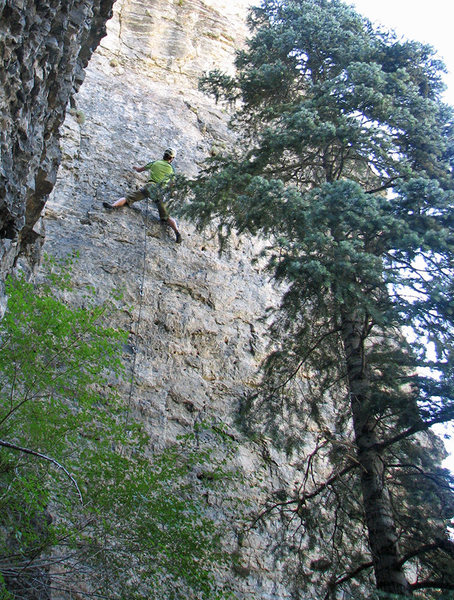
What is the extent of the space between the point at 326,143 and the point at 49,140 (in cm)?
363

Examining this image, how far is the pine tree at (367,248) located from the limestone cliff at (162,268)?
1772 millimetres

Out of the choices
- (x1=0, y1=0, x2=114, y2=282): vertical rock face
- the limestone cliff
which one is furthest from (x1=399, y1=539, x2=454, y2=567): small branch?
(x1=0, y1=0, x2=114, y2=282): vertical rock face

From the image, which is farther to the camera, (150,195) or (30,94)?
(150,195)

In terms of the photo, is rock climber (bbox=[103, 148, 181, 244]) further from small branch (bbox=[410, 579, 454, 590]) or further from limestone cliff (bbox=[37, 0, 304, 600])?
small branch (bbox=[410, 579, 454, 590])

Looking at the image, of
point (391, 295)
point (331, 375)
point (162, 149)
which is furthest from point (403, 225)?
point (162, 149)

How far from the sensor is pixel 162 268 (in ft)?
34.7

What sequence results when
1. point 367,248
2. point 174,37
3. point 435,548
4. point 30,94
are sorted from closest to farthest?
1. point 30,94
2. point 435,548
3. point 367,248
4. point 174,37

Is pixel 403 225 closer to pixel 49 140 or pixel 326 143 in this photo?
pixel 326 143

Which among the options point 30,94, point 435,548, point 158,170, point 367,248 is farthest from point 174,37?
point 435,548

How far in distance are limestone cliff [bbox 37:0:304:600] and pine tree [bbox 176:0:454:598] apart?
1772mm

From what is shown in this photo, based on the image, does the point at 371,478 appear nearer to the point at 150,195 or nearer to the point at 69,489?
the point at 69,489

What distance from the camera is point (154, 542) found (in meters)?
5.65

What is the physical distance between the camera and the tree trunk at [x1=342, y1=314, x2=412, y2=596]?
5.45m

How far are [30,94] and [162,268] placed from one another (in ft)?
19.2
